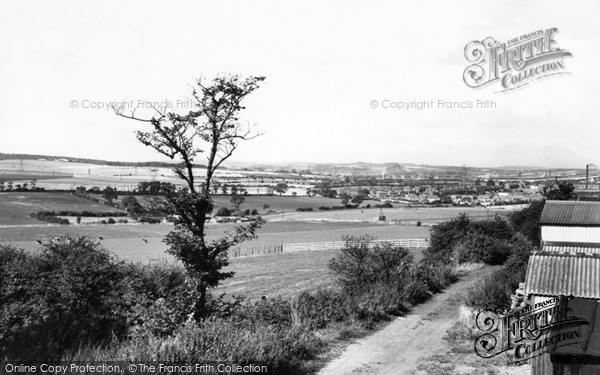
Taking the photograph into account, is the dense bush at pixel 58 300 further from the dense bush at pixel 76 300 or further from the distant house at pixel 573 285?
the distant house at pixel 573 285

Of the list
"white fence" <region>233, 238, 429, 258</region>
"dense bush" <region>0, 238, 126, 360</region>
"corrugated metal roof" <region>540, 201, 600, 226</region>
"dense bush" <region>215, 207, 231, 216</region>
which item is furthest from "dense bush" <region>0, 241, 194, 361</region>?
"dense bush" <region>215, 207, 231, 216</region>

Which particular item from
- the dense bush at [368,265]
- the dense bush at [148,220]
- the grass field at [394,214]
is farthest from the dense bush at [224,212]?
the dense bush at [368,265]

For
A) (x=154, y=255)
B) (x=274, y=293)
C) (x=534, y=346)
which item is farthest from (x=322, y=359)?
(x=154, y=255)

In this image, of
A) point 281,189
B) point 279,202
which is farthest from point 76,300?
point 281,189

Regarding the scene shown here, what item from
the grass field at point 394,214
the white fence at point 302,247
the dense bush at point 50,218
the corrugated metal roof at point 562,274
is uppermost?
the corrugated metal roof at point 562,274

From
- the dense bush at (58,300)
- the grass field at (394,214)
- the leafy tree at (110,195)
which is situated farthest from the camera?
the leafy tree at (110,195)

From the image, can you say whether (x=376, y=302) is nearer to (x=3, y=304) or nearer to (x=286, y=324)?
(x=286, y=324)
